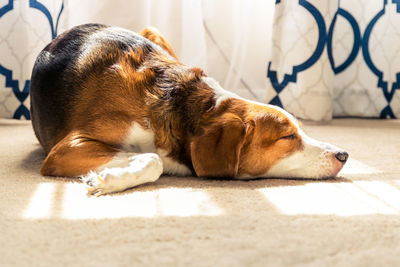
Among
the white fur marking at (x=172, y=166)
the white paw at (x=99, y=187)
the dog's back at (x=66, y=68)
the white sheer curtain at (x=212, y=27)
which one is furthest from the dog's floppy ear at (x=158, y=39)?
the white paw at (x=99, y=187)

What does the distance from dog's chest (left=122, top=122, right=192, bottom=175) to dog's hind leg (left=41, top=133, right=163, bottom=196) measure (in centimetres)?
6

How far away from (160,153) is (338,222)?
698 mm

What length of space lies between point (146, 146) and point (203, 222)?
55cm

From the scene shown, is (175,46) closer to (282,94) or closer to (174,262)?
(282,94)

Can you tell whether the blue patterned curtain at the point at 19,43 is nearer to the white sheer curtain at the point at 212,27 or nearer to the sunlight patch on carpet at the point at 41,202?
the white sheer curtain at the point at 212,27

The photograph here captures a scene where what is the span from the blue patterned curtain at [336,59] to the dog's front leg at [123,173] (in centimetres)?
189

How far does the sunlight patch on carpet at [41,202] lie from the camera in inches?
47.8

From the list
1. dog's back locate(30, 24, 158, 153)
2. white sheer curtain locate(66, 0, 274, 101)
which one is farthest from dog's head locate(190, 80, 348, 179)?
white sheer curtain locate(66, 0, 274, 101)

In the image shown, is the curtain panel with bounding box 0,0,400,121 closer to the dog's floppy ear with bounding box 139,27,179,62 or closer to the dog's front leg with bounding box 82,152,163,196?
the dog's floppy ear with bounding box 139,27,179,62

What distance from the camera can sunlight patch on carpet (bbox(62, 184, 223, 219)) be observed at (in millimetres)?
1230

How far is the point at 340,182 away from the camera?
5.46 ft

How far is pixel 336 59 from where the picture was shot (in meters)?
3.54

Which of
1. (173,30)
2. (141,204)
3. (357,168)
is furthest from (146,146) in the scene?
(173,30)

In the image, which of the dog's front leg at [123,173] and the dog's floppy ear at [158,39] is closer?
the dog's front leg at [123,173]
